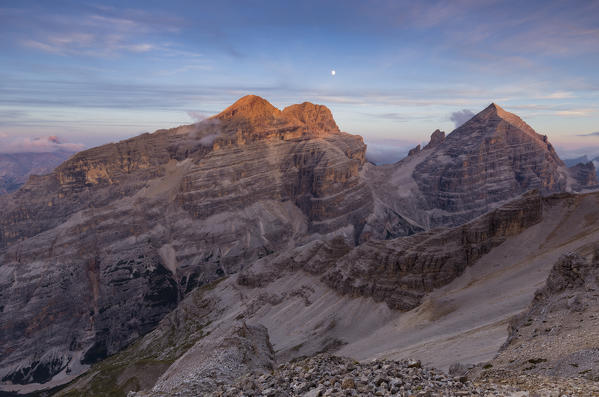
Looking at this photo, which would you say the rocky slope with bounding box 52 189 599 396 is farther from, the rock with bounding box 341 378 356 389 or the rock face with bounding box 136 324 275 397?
the rock with bounding box 341 378 356 389

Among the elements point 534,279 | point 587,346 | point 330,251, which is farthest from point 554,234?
point 587,346

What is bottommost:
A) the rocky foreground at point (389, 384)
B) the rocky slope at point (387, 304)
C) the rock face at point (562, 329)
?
the rocky slope at point (387, 304)

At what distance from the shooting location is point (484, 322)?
267ft

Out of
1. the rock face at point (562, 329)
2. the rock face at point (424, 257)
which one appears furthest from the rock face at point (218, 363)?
the rock face at point (424, 257)

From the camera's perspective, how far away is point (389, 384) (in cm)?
1989

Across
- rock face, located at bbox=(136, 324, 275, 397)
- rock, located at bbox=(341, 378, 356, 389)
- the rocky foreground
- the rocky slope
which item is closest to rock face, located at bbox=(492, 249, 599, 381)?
the rocky slope

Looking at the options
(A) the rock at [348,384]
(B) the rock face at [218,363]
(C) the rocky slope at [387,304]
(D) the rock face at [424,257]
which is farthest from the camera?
(D) the rock face at [424,257]

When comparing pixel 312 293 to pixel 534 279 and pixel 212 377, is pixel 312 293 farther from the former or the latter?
pixel 212 377

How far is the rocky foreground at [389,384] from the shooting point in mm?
18500

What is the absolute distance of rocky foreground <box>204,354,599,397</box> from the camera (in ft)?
60.7

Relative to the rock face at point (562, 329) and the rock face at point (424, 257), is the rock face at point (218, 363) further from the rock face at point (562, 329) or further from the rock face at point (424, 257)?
the rock face at point (424, 257)

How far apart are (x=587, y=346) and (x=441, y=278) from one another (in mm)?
102542

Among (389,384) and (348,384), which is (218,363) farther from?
(389,384)

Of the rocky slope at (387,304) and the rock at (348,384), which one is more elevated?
the rock at (348,384)
